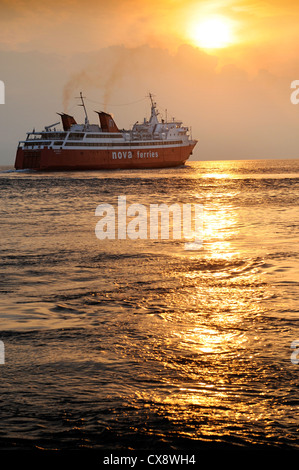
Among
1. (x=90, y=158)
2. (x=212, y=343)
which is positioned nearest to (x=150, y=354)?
(x=212, y=343)

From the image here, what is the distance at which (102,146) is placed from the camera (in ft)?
311

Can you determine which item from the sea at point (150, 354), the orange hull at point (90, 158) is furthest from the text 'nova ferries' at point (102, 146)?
the sea at point (150, 354)

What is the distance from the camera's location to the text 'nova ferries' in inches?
3595

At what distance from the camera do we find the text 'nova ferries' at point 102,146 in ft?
300

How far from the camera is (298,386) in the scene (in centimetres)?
527

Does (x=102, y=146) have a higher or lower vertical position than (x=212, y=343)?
higher

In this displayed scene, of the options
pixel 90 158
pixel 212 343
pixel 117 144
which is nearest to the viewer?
pixel 212 343

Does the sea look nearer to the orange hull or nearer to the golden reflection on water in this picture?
the golden reflection on water

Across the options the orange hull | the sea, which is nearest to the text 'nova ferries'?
the orange hull

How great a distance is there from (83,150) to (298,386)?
89.4 meters

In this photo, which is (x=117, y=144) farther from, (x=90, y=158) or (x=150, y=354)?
(x=150, y=354)

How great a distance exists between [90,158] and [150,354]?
8913cm

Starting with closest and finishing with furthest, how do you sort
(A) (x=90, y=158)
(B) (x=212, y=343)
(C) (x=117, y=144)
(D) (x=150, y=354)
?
1. (D) (x=150, y=354)
2. (B) (x=212, y=343)
3. (A) (x=90, y=158)
4. (C) (x=117, y=144)

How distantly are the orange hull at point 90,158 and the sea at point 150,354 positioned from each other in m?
79.6
